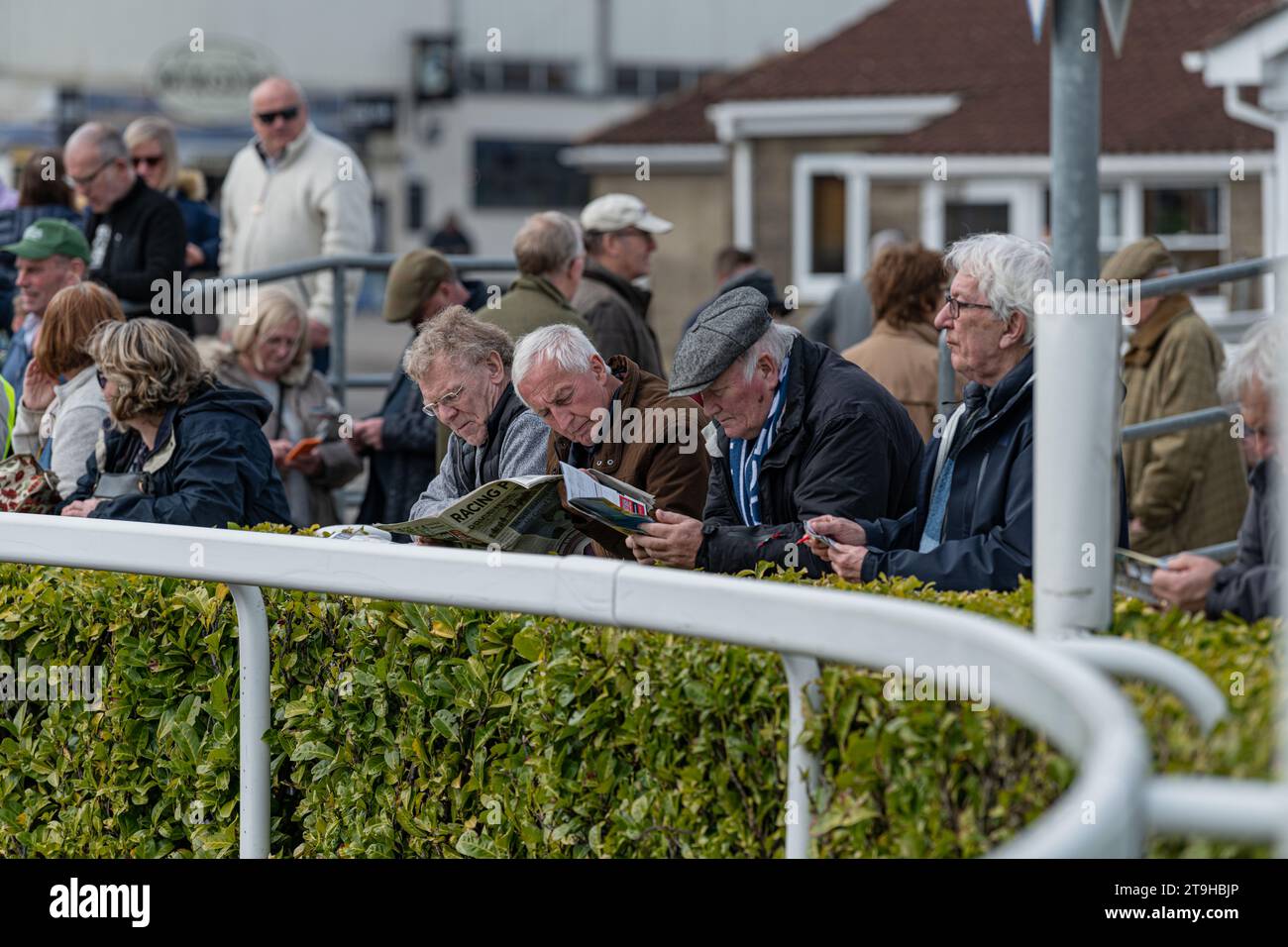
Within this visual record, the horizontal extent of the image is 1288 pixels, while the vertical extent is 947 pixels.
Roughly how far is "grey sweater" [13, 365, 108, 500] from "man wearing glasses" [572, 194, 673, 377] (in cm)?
184

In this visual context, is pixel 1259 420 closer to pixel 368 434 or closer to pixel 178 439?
pixel 178 439

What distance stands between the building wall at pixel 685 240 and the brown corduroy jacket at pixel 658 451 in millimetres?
24531

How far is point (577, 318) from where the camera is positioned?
6738 mm

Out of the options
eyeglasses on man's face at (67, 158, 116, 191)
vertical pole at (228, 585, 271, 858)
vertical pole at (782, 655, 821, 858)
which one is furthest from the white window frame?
vertical pole at (782, 655, 821, 858)

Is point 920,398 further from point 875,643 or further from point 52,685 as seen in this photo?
point 875,643

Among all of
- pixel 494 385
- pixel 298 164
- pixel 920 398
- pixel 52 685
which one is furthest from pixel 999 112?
pixel 52 685

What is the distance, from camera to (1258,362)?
3.43 meters

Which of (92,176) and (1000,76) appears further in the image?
(1000,76)

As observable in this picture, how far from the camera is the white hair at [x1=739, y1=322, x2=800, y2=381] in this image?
4559mm

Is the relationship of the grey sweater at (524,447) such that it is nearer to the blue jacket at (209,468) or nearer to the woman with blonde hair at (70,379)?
the blue jacket at (209,468)

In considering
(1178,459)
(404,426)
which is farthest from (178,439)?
(1178,459)

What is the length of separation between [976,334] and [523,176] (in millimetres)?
41442

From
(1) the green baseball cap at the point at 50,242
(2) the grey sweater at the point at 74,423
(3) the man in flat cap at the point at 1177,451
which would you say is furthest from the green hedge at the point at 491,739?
(3) the man in flat cap at the point at 1177,451

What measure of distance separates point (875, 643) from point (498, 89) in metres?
43.4
